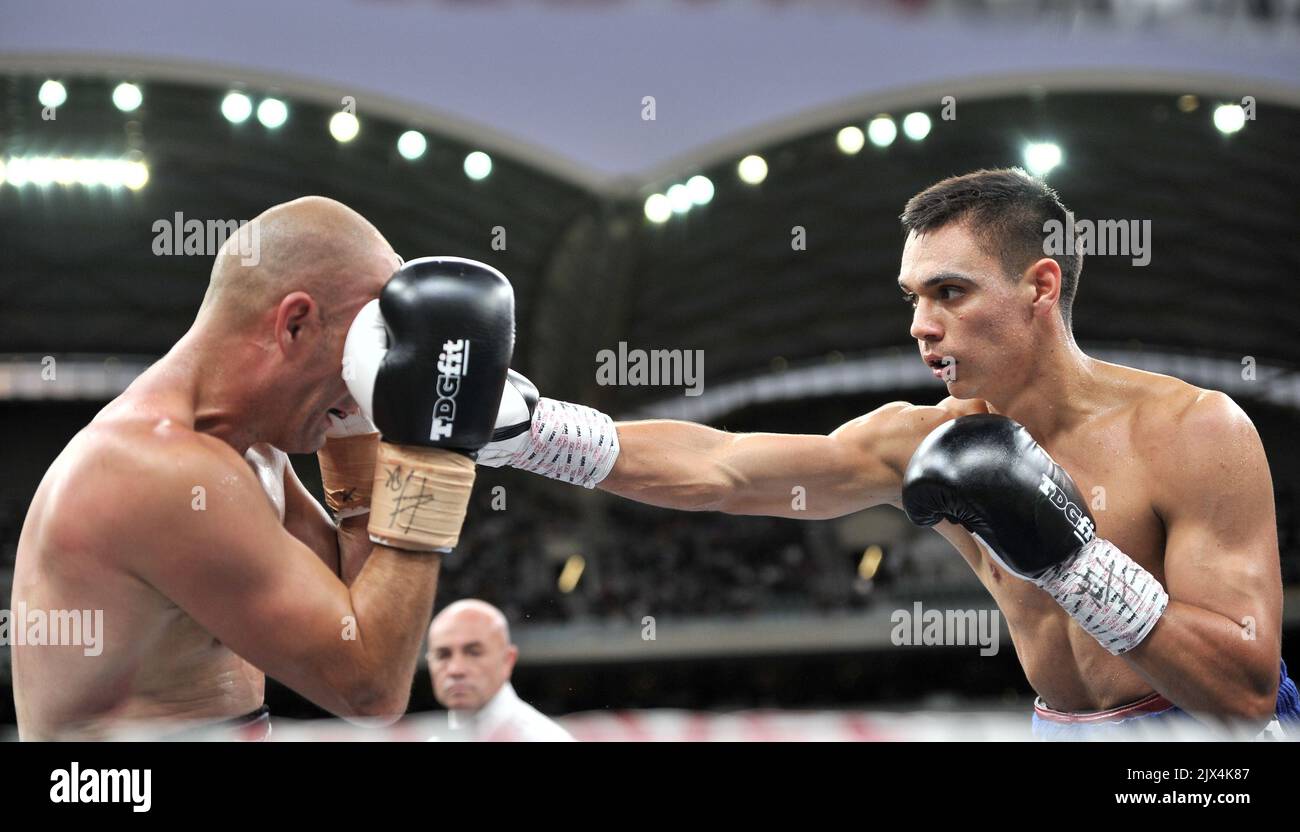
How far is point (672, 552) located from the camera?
13594 mm

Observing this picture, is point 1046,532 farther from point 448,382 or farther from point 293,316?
point 293,316

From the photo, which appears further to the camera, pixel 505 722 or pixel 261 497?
pixel 505 722

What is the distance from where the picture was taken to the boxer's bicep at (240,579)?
1.81m

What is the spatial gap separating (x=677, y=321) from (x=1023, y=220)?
11.6m

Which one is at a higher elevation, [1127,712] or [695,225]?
[695,225]

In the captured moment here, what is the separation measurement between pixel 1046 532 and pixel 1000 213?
77 cm

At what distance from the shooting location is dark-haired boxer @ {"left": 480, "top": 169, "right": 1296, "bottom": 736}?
2242mm

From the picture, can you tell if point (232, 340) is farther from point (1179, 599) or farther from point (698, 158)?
point (698, 158)

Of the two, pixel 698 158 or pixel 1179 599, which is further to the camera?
pixel 698 158

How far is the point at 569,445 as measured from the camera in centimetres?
260

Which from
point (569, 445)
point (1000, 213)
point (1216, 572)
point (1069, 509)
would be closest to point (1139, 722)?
point (1216, 572)

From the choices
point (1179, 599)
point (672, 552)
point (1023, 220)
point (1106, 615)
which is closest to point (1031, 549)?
point (1106, 615)

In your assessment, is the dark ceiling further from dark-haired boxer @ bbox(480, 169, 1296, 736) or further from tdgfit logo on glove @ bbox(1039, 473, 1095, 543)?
tdgfit logo on glove @ bbox(1039, 473, 1095, 543)
